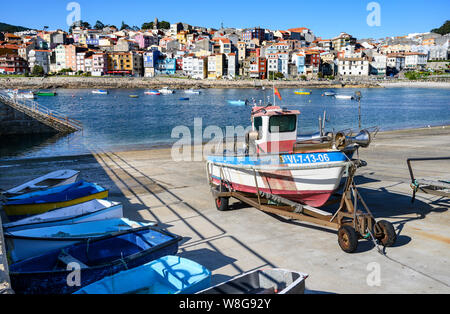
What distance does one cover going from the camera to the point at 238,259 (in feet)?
25.2

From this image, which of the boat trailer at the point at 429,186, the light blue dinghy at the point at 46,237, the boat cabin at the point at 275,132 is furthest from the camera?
the boat cabin at the point at 275,132

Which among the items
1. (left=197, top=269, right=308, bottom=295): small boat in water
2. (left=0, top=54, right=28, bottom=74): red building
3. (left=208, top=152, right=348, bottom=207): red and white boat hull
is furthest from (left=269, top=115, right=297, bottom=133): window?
(left=0, top=54, right=28, bottom=74): red building

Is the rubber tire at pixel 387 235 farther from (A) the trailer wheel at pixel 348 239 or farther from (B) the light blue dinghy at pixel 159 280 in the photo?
(B) the light blue dinghy at pixel 159 280

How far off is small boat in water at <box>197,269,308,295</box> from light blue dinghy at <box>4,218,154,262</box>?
3.13 metres

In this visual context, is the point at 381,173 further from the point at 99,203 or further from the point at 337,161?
the point at 99,203

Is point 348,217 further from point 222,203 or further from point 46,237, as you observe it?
point 46,237

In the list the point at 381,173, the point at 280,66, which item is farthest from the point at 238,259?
the point at 280,66

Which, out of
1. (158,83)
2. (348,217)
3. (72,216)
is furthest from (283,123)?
(158,83)

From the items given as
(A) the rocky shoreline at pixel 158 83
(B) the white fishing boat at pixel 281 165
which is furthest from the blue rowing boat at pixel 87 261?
(A) the rocky shoreline at pixel 158 83

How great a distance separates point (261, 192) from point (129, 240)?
12.5 ft

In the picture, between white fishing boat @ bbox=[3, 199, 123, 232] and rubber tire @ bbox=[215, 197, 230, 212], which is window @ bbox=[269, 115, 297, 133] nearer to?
rubber tire @ bbox=[215, 197, 230, 212]

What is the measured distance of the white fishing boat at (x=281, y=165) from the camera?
28.9 ft

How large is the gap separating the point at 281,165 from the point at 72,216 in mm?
4812

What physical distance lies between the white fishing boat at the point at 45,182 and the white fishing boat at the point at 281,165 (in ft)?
15.2
